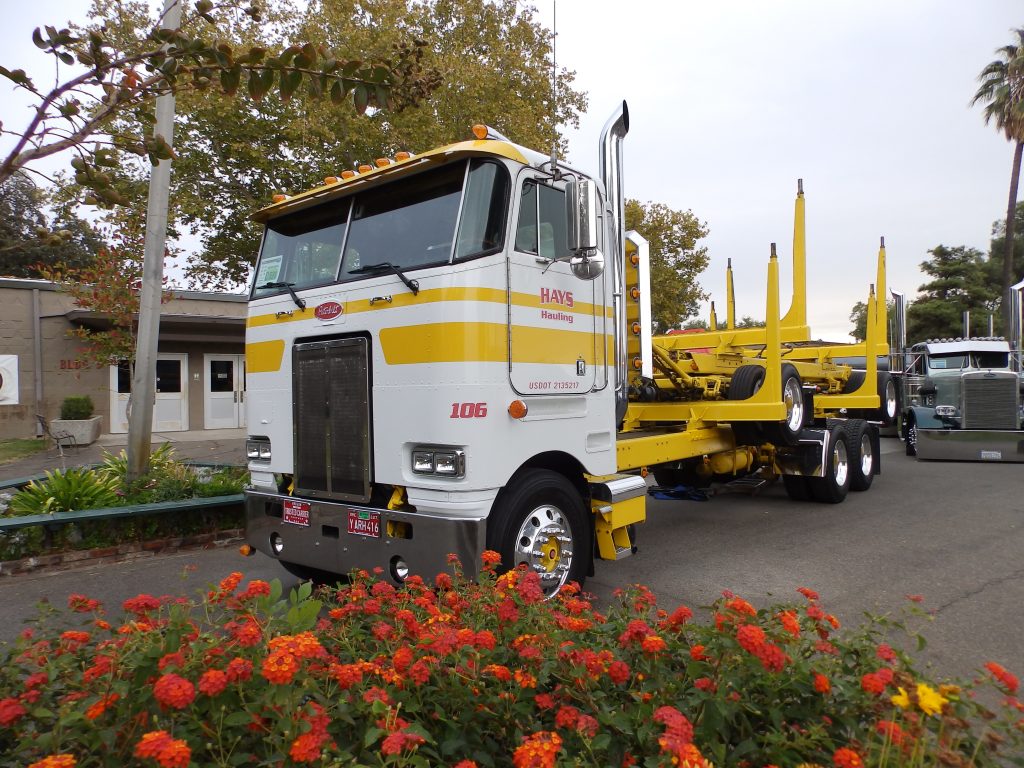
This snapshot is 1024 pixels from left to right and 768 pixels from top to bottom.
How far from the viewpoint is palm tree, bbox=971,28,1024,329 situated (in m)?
27.0

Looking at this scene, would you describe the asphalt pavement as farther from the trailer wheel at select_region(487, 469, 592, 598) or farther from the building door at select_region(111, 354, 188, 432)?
the building door at select_region(111, 354, 188, 432)

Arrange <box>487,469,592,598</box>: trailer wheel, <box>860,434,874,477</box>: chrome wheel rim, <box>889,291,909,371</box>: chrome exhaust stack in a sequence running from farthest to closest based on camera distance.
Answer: <box>889,291,909,371</box>: chrome exhaust stack
<box>860,434,874,477</box>: chrome wheel rim
<box>487,469,592,598</box>: trailer wheel

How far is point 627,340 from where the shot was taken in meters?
5.66

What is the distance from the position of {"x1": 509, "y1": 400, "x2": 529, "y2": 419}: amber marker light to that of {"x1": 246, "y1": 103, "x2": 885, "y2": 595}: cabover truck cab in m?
0.01

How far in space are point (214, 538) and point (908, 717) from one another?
6505 mm

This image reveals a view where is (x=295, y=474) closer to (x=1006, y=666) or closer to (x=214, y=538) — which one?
(x=214, y=538)

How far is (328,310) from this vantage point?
4.75 metres

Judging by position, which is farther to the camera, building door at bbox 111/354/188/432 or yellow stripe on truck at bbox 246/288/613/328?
building door at bbox 111/354/188/432

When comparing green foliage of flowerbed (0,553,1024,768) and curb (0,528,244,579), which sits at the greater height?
green foliage of flowerbed (0,553,1024,768)

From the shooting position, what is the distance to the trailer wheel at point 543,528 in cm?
426

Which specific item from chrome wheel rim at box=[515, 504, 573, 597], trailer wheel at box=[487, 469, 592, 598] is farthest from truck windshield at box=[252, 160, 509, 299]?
chrome wheel rim at box=[515, 504, 573, 597]

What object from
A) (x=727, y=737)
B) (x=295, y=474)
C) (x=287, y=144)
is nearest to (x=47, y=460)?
(x=287, y=144)

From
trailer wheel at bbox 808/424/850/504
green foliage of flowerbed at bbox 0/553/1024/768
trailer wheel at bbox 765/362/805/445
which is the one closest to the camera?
green foliage of flowerbed at bbox 0/553/1024/768

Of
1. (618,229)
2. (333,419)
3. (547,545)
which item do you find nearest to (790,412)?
(618,229)
